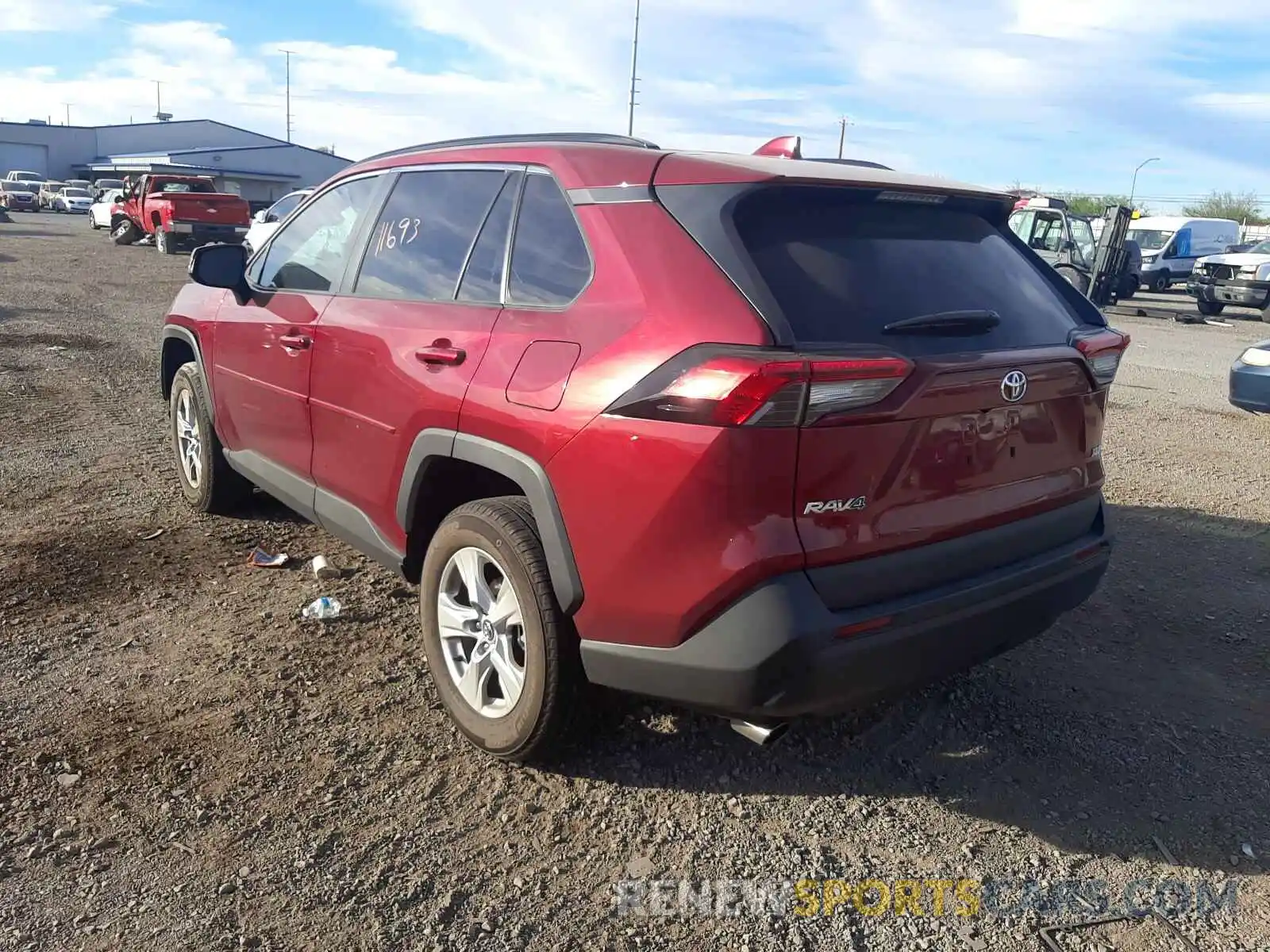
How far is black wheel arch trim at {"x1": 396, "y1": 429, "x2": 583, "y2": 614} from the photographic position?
2.67 metres

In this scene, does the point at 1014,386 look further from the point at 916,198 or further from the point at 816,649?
the point at 816,649

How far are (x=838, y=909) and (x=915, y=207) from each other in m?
1.96

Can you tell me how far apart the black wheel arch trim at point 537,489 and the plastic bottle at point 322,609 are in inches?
51.3

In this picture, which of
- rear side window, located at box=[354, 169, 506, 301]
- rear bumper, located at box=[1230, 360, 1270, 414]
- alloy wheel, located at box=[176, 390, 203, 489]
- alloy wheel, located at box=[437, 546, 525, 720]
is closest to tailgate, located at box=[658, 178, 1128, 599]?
rear side window, located at box=[354, 169, 506, 301]

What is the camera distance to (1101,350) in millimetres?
3076

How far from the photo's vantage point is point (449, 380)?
3.06 metres

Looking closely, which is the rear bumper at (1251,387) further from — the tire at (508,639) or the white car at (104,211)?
the white car at (104,211)

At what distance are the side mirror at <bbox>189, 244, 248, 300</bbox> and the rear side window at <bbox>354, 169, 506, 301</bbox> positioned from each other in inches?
40.0

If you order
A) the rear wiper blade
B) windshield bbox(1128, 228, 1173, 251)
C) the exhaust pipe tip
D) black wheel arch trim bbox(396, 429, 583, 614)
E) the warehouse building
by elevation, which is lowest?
the exhaust pipe tip

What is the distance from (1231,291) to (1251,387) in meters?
16.9

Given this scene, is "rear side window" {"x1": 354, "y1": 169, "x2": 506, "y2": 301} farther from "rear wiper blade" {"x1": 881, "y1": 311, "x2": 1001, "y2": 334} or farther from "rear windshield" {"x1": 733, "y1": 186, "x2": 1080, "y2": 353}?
"rear wiper blade" {"x1": 881, "y1": 311, "x2": 1001, "y2": 334}

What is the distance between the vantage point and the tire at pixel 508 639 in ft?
9.11

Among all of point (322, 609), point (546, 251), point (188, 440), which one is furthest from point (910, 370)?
point (188, 440)

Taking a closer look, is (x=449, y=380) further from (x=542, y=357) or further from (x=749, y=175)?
(x=749, y=175)
